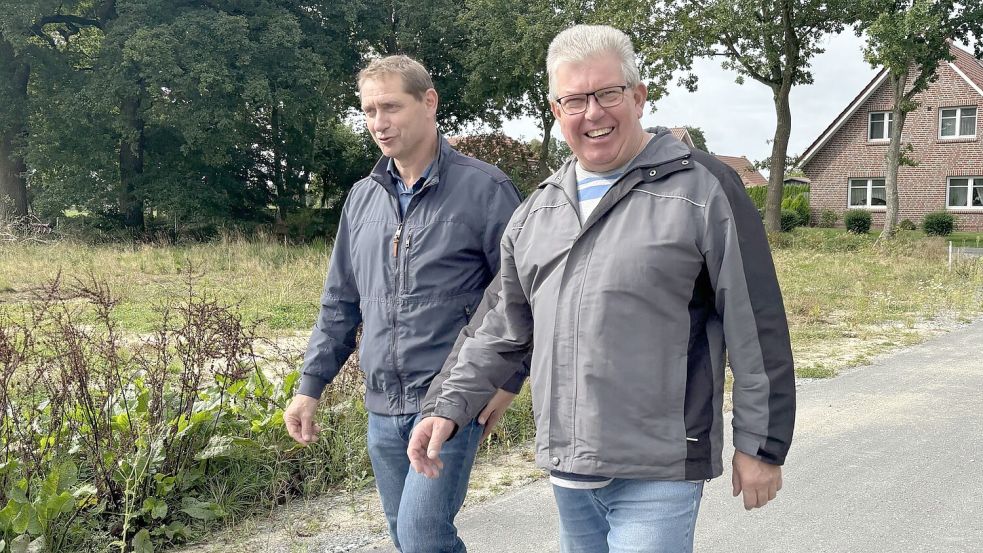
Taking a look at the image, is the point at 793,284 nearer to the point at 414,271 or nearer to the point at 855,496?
the point at 855,496

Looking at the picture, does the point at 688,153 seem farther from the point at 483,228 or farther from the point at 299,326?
the point at 299,326

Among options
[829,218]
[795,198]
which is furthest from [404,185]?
[795,198]

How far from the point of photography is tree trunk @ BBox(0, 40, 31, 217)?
86.9 ft

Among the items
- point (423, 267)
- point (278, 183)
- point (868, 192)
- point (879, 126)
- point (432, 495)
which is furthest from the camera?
point (868, 192)

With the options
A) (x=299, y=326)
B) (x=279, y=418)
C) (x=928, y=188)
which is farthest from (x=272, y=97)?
(x=928, y=188)

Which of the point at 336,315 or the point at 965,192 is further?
the point at 965,192

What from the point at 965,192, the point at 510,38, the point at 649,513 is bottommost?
the point at 649,513

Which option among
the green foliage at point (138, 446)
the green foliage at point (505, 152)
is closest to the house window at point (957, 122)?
the green foliage at point (505, 152)

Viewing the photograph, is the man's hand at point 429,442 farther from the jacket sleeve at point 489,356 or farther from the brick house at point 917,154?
the brick house at point 917,154

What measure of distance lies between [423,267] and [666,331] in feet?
3.20

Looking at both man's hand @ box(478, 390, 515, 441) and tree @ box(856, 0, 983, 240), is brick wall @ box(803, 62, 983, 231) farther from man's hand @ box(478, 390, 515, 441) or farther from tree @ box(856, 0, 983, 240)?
man's hand @ box(478, 390, 515, 441)

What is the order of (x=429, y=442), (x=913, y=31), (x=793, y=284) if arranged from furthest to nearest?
(x=913, y=31) < (x=793, y=284) < (x=429, y=442)

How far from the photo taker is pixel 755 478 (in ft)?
7.07

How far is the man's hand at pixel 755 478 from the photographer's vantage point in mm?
2156
